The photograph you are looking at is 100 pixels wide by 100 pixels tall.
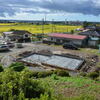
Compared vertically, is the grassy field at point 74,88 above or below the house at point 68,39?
below

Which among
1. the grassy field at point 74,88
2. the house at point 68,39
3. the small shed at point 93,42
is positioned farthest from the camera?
the small shed at point 93,42

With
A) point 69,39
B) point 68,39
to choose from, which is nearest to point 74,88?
point 69,39

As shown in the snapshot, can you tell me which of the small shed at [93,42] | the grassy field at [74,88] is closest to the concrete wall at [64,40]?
the small shed at [93,42]

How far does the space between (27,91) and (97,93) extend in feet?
16.9

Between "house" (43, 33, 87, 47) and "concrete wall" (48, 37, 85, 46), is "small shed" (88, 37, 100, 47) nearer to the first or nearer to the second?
"house" (43, 33, 87, 47)

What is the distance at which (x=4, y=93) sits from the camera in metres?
4.30

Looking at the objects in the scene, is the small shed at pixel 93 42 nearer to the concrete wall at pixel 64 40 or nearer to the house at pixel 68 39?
the house at pixel 68 39

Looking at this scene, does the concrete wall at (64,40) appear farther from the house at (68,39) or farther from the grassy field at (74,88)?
the grassy field at (74,88)

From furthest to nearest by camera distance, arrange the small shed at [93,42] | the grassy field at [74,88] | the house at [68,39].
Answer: the small shed at [93,42], the house at [68,39], the grassy field at [74,88]

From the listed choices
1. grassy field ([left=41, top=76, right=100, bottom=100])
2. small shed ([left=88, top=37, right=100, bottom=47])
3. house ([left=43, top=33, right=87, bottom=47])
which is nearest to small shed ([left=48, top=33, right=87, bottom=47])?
house ([left=43, top=33, right=87, bottom=47])

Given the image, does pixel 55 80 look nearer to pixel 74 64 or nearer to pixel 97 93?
pixel 97 93

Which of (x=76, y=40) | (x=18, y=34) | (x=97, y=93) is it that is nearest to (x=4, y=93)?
(x=97, y=93)

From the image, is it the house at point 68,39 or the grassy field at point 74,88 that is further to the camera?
the house at point 68,39

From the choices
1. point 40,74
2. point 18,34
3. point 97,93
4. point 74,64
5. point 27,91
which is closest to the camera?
point 27,91
